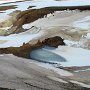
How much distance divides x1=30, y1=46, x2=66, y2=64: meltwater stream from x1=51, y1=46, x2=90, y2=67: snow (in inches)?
2.8

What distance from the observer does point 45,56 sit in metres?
3.75

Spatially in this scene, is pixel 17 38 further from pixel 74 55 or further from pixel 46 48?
pixel 74 55

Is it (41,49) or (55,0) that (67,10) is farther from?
(41,49)

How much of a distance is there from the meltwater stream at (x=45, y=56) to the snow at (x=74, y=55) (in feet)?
0.23

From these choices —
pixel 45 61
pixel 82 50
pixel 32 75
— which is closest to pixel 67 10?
pixel 82 50

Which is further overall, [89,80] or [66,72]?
[66,72]

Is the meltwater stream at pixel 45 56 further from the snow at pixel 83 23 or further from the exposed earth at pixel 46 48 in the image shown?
the snow at pixel 83 23

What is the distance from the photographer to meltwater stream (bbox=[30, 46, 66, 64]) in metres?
3.64

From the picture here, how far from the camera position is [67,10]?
5742 mm

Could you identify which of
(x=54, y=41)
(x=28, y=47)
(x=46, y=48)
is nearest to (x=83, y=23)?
(x=54, y=41)

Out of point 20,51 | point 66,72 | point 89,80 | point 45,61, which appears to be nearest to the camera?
point 89,80

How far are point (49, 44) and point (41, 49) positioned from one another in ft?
0.56

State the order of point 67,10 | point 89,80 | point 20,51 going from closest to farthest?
1. point 89,80
2. point 20,51
3. point 67,10

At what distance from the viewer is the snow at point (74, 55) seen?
3548mm
